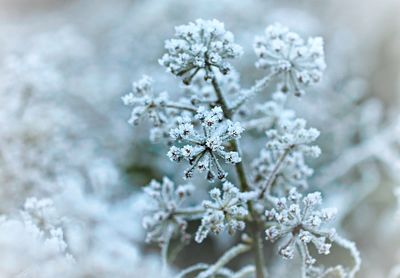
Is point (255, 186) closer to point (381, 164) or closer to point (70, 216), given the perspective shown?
point (70, 216)

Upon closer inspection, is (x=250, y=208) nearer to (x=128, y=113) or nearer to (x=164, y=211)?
(x=164, y=211)

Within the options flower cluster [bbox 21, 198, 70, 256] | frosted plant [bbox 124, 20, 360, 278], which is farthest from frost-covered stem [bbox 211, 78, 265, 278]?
flower cluster [bbox 21, 198, 70, 256]

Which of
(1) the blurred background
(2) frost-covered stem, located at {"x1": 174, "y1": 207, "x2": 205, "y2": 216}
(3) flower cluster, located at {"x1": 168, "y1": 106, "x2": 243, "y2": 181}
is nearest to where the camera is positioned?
(3) flower cluster, located at {"x1": 168, "y1": 106, "x2": 243, "y2": 181}

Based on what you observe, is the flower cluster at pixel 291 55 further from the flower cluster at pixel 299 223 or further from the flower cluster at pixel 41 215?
the flower cluster at pixel 41 215

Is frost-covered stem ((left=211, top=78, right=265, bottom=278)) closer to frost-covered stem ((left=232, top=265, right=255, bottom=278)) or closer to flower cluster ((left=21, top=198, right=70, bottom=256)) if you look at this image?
frost-covered stem ((left=232, top=265, right=255, bottom=278))

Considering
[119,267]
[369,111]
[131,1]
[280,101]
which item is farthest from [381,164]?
[131,1]

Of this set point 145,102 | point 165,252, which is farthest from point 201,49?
point 165,252

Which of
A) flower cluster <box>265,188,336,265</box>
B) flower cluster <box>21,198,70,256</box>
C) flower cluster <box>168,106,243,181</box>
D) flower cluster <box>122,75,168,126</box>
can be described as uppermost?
flower cluster <box>122,75,168,126</box>
